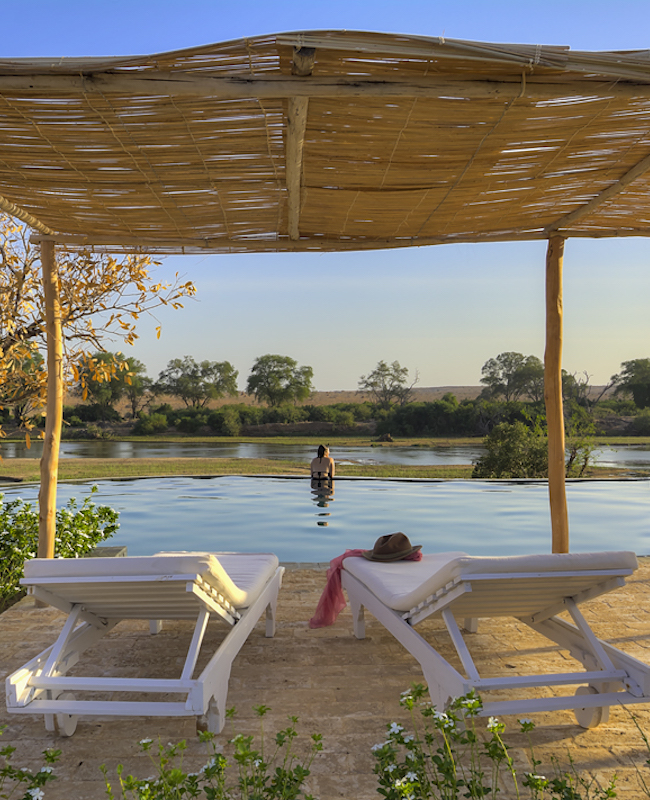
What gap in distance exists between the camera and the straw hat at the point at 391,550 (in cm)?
376

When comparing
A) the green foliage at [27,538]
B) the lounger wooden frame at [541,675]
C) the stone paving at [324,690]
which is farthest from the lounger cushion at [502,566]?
the green foliage at [27,538]

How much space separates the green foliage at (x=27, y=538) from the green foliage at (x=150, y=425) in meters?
20.8

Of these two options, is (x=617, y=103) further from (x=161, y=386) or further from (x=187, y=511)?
(x=161, y=386)

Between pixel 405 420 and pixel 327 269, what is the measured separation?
432 inches

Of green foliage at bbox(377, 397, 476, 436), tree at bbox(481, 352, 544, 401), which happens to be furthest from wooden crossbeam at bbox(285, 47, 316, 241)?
tree at bbox(481, 352, 544, 401)

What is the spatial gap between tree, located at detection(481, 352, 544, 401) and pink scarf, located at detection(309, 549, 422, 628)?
29362mm

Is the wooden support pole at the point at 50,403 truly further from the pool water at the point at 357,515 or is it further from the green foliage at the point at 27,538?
the pool water at the point at 357,515

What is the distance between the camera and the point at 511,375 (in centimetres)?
3284

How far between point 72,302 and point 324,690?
10.9 ft

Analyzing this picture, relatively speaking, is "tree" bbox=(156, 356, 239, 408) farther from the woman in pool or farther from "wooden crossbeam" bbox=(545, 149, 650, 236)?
"wooden crossbeam" bbox=(545, 149, 650, 236)

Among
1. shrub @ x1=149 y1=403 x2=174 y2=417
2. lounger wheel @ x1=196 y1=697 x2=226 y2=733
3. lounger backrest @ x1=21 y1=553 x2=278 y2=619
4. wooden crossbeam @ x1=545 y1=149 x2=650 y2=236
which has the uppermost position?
wooden crossbeam @ x1=545 y1=149 x2=650 y2=236

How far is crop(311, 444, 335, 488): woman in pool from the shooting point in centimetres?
1041

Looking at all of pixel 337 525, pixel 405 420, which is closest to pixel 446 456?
pixel 405 420

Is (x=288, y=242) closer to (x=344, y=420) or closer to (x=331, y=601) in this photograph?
(x=331, y=601)
